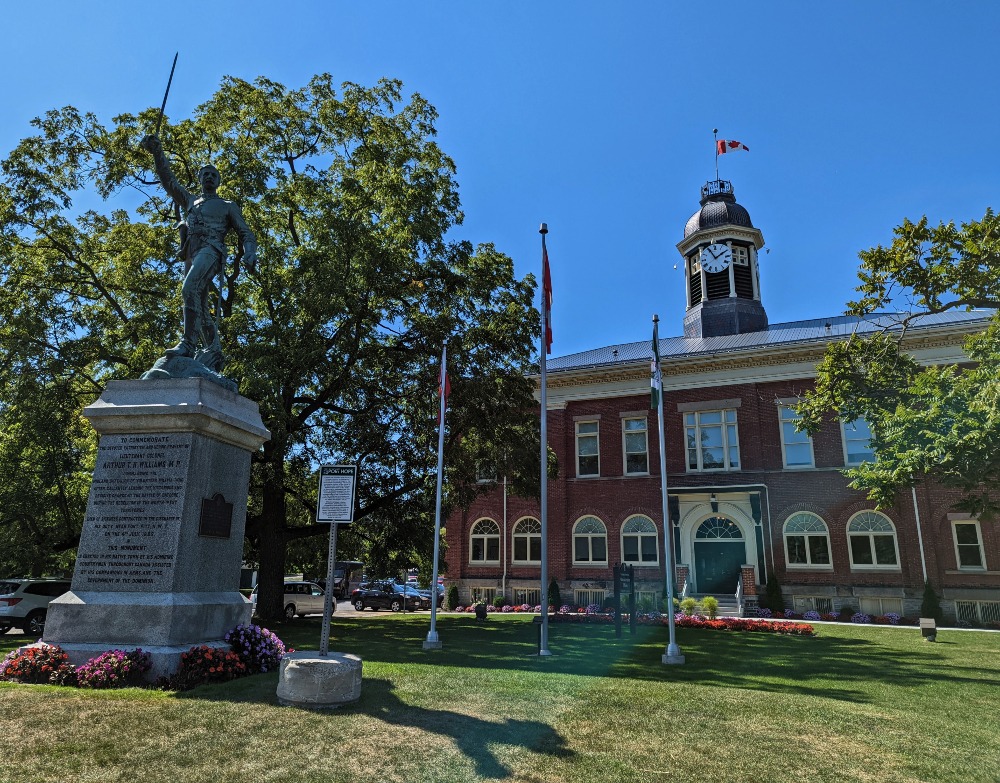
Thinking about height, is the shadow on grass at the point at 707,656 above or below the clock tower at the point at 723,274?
below

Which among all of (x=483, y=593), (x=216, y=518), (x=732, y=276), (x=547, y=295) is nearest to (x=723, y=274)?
(x=732, y=276)

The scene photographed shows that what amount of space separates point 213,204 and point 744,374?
2540 centimetres

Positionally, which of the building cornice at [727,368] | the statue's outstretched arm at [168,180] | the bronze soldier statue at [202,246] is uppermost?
the building cornice at [727,368]

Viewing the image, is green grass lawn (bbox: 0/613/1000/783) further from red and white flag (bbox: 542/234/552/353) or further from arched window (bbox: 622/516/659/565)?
arched window (bbox: 622/516/659/565)

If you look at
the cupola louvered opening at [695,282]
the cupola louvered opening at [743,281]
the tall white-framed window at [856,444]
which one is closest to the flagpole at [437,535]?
the tall white-framed window at [856,444]

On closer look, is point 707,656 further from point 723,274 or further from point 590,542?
point 723,274

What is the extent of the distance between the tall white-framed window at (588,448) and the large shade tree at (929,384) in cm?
1517

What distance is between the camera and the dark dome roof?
37.1m

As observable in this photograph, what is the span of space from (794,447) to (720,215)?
1453 cm

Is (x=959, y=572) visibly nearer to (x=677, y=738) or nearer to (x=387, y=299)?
(x=387, y=299)

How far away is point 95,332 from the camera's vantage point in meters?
19.7

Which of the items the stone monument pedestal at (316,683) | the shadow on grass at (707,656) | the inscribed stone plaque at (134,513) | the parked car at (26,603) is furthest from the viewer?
the parked car at (26,603)

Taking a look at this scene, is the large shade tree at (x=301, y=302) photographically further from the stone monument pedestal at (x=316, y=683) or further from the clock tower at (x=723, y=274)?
the clock tower at (x=723, y=274)

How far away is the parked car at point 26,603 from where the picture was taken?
62.4ft
